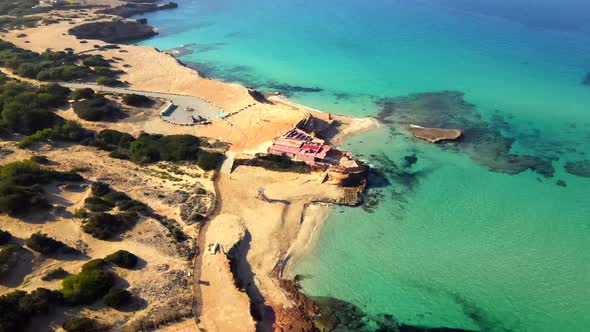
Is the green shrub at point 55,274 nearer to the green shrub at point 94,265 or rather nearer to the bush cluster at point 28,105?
→ the green shrub at point 94,265

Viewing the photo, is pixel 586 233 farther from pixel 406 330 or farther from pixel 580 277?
pixel 406 330

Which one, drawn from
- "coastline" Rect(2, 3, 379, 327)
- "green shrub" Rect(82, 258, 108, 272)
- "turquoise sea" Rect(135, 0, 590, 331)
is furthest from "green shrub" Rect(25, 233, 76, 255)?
"turquoise sea" Rect(135, 0, 590, 331)

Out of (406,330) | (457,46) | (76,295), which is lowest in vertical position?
(406,330)

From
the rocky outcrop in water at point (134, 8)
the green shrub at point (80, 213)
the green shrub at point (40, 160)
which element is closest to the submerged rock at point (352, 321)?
the green shrub at point (80, 213)

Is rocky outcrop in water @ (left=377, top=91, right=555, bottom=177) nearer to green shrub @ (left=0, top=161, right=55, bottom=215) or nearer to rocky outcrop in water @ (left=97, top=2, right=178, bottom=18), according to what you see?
green shrub @ (left=0, top=161, right=55, bottom=215)

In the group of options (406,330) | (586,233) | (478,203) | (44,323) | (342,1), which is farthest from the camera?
(342,1)

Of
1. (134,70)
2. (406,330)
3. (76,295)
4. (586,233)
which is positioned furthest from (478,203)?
(134,70)

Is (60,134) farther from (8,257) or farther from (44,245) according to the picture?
(8,257)
